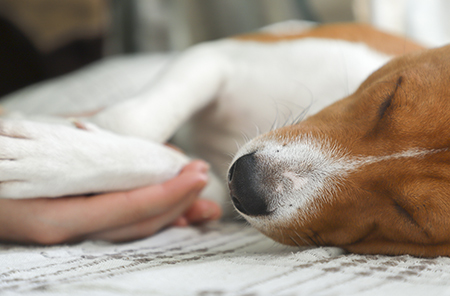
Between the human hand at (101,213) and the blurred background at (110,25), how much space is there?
221cm

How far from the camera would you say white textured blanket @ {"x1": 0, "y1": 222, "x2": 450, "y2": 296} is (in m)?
0.69

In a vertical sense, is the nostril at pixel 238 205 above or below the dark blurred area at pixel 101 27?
below

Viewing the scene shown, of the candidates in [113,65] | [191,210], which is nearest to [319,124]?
[191,210]

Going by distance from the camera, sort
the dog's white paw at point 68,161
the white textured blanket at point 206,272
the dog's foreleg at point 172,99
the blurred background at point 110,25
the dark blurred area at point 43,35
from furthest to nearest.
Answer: the dark blurred area at point 43,35 → the blurred background at point 110,25 → the dog's foreleg at point 172,99 → the dog's white paw at point 68,161 → the white textured blanket at point 206,272

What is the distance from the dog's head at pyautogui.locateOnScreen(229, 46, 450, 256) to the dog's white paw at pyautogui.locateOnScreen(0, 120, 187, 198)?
0.95 ft

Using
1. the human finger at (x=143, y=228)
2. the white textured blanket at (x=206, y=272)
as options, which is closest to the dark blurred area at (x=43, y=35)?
the human finger at (x=143, y=228)

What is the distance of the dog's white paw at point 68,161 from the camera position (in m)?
0.99

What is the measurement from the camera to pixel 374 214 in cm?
106

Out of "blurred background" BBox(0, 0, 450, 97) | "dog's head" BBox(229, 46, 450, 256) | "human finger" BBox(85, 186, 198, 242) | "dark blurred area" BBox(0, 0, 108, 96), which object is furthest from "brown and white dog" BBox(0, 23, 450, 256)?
"dark blurred area" BBox(0, 0, 108, 96)

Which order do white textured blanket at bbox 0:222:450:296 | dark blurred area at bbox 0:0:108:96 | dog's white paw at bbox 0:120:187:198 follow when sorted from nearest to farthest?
white textured blanket at bbox 0:222:450:296 → dog's white paw at bbox 0:120:187:198 → dark blurred area at bbox 0:0:108:96

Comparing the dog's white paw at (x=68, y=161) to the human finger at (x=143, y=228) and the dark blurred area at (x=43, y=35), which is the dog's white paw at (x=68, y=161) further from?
the dark blurred area at (x=43, y=35)

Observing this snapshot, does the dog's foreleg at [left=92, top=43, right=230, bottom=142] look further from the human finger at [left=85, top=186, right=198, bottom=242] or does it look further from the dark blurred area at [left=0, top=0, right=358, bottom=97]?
the dark blurred area at [left=0, top=0, right=358, bottom=97]

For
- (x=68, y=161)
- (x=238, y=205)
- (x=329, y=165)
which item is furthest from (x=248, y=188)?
(x=68, y=161)

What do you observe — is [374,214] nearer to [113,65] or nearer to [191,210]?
[191,210]
